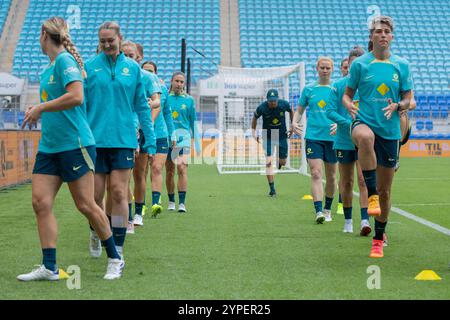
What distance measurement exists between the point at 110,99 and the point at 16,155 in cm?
1153

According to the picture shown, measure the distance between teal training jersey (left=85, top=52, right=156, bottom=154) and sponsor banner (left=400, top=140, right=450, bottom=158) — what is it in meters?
27.6

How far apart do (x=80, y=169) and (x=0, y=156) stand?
1031cm

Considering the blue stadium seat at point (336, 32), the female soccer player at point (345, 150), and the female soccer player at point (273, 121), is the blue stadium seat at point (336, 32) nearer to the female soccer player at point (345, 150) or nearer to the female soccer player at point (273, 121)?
the female soccer player at point (273, 121)

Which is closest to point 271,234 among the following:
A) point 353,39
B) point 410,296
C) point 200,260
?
point 200,260

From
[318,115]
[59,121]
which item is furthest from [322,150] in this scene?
[59,121]

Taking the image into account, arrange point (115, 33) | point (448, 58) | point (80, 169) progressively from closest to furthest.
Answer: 1. point (80, 169)
2. point (115, 33)
3. point (448, 58)

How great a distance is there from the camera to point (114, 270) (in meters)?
6.02

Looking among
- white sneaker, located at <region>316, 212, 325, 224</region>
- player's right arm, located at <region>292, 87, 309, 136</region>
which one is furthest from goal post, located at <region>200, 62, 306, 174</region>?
white sneaker, located at <region>316, 212, 325, 224</region>

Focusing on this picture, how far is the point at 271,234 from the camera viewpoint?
29.0 ft

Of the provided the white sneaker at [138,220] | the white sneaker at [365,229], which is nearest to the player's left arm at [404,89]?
the white sneaker at [365,229]

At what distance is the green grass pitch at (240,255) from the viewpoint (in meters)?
5.44

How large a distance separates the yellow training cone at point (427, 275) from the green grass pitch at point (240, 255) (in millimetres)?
62

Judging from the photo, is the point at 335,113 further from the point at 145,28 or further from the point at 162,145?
the point at 145,28

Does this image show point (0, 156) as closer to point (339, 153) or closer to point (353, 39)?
point (339, 153)
